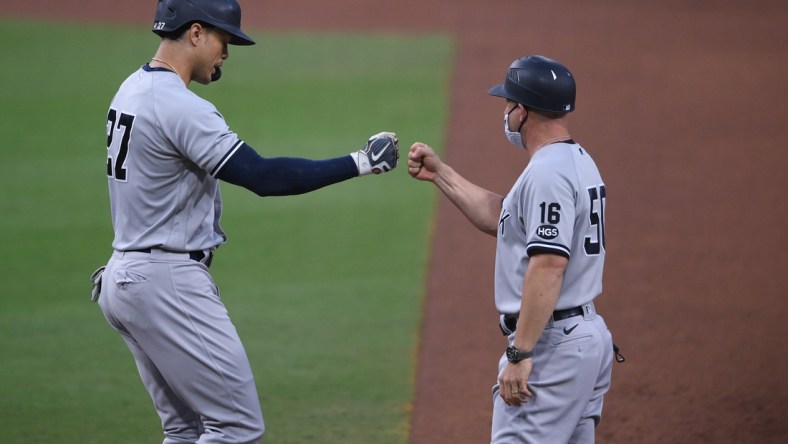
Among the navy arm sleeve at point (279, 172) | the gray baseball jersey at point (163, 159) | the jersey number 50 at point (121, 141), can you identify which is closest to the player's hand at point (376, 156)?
the navy arm sleeve at point (279, 172)

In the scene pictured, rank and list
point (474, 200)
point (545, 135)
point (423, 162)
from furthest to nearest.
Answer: point (423, 162) → point (474, 200) → point (545, 135)

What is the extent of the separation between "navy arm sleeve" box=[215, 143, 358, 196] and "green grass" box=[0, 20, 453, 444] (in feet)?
6.35

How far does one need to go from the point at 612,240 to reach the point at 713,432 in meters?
3.67

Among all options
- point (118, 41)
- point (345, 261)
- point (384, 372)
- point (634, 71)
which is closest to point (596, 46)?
point (634, 71)

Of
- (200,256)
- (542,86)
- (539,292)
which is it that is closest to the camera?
(539,292)

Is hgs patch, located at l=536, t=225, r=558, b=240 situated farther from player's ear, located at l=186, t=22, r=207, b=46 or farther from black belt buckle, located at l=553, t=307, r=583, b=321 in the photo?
player's ear, located at l=186, t=22, r=207, b=46

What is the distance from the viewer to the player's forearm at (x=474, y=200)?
15.0 feet

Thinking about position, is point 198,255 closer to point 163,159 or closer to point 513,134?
point 163,159

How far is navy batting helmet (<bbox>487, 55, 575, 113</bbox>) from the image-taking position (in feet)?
12.8

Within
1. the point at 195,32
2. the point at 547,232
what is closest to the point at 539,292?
the point at 547,232

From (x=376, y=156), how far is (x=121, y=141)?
1054 millimetres

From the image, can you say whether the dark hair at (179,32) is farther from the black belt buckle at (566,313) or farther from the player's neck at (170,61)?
the black belt buckle at (566,313)

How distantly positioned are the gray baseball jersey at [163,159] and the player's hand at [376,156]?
54 centimetres

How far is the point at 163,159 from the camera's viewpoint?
396cm
